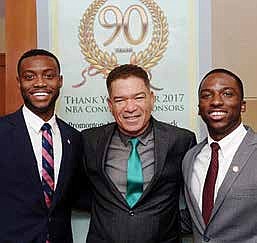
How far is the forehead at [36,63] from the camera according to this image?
2.00m

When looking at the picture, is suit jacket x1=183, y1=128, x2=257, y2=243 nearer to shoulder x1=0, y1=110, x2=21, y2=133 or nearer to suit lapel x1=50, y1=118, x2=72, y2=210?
suit lapel x1=50, y1=118, x2=72, y2=210

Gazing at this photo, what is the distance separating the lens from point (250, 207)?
5.81 feet

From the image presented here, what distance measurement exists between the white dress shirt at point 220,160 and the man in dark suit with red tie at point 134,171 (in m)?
0.09

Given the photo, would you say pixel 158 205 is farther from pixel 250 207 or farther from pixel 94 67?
pixel 94 67

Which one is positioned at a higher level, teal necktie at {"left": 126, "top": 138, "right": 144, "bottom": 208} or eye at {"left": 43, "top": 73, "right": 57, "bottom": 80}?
eye at {"left": 43, "top": 73, "right": 57, "bottom": 80}

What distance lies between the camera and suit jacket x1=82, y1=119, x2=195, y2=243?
1924mm

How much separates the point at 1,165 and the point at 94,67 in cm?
71

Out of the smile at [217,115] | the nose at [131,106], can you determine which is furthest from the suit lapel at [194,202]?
the nose at [131,106]

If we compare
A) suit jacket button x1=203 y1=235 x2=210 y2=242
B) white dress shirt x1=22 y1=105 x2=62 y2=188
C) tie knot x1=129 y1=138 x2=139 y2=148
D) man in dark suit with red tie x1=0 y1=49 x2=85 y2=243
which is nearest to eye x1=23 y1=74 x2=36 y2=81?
man in dark suit with red tie x1=0 y1=49 x2=85 y2=243

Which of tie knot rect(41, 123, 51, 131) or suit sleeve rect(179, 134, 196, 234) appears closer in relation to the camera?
tie knot rect(41, 123, 51, 131)

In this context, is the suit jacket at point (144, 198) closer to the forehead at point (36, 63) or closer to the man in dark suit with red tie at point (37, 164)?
the man in dark suit with red tie at point (37, 164)

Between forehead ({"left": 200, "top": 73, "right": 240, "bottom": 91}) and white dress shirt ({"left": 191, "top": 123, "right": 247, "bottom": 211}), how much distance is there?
0.52ft

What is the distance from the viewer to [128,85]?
6.54 ft

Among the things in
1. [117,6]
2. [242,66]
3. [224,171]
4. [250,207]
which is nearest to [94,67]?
[117,6]
